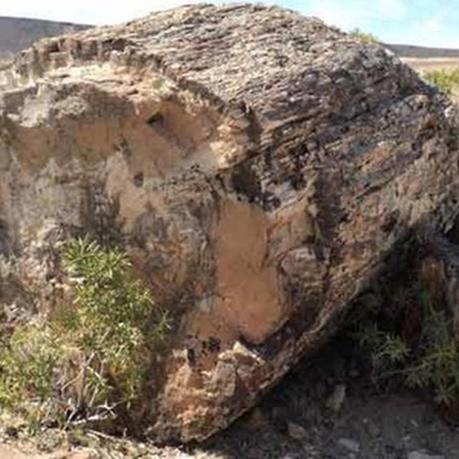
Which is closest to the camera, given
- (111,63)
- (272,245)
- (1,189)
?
(272,245)

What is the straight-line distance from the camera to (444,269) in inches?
172

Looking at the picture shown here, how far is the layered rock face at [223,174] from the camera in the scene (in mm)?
3914

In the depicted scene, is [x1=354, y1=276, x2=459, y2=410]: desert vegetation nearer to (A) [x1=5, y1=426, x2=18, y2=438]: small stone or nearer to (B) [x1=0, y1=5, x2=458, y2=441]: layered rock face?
(B) [x1=0, y1=5, x2=458, y2=441]: layered rock face

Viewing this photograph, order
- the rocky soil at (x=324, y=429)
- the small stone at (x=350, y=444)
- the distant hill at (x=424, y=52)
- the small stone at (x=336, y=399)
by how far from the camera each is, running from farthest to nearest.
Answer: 1. the distant hill at (x=424, y=52)
2. the small stone at (x=336, y=399)
3. the small stone at (x=350, y=444)
4. the rocky soil at (x=324, y=429)

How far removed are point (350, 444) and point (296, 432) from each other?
0.23 m

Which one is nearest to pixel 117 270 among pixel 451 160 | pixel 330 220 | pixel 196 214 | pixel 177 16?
pixel 196 214

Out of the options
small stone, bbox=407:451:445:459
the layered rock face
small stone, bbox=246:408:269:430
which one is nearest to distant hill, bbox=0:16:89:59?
the layered rock face

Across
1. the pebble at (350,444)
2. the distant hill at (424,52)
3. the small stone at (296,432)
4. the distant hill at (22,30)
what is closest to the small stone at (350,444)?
the pebble at (350,444)

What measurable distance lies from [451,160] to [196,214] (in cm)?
138

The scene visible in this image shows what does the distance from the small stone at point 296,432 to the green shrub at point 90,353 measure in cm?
65

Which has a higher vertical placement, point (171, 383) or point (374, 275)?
point (374, 275)

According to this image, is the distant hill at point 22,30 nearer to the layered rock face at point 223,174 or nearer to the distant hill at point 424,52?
the distant hill at point 424,52

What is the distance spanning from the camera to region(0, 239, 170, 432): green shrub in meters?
3.95

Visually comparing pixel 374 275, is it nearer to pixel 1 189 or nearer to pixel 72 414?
pixel 72 414
